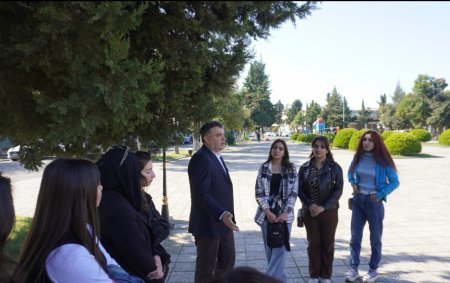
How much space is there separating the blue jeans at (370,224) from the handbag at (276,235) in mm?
1091

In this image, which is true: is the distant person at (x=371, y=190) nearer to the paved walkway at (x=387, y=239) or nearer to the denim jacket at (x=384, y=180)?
the denim jacket at (x=384, y=180)

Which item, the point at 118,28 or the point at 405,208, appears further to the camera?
the point at 405,208

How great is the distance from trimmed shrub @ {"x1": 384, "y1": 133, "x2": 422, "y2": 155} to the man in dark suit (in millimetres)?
22874

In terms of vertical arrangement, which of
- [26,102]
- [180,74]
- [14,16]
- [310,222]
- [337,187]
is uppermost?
[14,16]

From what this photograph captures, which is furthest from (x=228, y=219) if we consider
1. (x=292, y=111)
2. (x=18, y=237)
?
(x=292, y=111)

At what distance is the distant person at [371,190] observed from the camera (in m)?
4.85

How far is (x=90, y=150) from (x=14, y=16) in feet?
6.86

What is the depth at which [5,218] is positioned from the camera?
1.84 meters

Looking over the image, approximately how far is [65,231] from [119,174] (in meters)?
0.74

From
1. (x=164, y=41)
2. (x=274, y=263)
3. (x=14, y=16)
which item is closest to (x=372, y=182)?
(x=274, y=263)

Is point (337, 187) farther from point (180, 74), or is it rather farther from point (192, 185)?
point (180, 74)

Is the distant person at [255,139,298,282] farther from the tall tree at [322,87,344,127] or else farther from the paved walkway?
the tall tree at [322,87,344,127]

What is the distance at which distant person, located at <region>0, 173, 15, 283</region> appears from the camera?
182 centimetres

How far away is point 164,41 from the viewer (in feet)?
10.5
